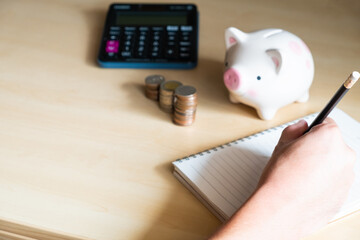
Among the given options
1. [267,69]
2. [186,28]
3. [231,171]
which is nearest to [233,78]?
[267,69]

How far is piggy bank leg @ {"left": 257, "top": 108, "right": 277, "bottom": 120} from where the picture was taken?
29.2 inches

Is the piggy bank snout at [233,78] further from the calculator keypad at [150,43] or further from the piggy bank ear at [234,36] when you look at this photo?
the calculator keypad at [150,43]

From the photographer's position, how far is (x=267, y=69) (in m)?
0.70

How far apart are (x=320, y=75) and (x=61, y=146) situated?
0.53 meters

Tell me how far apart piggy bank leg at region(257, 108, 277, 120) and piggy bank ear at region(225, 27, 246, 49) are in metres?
0.13

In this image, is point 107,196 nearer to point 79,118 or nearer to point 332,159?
point 79,118

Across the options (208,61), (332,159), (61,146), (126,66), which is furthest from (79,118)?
(332,159)

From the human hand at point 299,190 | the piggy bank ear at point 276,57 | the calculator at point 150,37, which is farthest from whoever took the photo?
the calculator at point 150,37

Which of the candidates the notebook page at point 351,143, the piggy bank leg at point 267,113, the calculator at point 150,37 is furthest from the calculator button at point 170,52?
the notebook page at point 351,143

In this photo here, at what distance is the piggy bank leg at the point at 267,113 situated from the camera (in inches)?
29.2

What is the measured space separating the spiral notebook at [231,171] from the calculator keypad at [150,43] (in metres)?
0.26

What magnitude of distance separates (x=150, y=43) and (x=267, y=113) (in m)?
0.30

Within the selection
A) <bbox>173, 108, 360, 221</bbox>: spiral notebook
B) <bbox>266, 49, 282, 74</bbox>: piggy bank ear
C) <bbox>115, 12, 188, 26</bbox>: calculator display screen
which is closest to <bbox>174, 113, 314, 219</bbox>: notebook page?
<bbox>173, 108, 360, 221</bbox>: spiral notebook

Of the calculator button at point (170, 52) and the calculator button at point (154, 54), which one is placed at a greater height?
the calculator button at point (170, 52)
